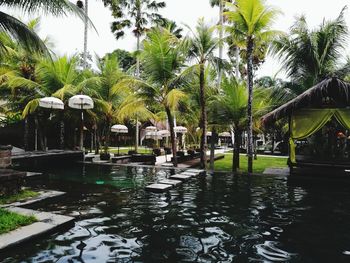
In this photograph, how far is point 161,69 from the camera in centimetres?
1378

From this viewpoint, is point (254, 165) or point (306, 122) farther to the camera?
point (254, 165)

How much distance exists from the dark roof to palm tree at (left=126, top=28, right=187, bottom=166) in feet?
14.6

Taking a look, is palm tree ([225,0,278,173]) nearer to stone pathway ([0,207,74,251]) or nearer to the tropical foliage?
the tropical foliage

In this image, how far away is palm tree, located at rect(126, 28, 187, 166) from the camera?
1370 cm

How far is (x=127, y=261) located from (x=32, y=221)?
7.17 feet

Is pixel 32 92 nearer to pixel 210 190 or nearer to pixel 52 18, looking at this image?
pixel 52 18

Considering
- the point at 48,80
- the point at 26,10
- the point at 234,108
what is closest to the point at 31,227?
the point at 26,10

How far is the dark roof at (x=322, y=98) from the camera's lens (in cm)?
1105

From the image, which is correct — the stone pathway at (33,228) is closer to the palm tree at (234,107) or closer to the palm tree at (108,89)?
the palm tree at (234,107)

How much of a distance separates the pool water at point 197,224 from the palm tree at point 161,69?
17.9 feet

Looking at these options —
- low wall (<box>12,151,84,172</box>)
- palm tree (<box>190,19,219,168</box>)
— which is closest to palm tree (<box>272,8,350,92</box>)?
palm tree (<box>190,19,219,168</box>)

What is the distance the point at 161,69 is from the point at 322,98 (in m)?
7.13

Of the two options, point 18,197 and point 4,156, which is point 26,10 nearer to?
point 4,156

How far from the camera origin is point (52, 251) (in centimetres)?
417
